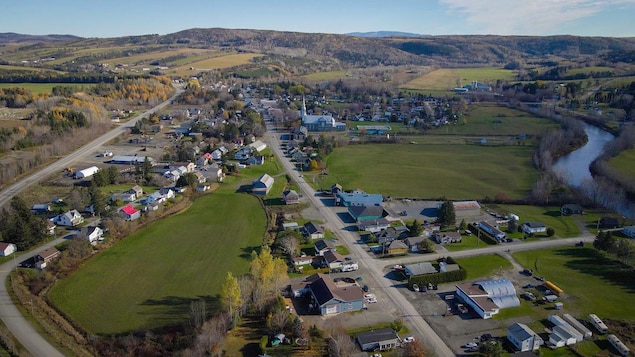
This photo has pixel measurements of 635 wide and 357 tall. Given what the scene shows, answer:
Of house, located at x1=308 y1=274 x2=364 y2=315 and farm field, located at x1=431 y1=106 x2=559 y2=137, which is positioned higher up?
farm field, located at x1=431 y1=106 x2=559 y2=137

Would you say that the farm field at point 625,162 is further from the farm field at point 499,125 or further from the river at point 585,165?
the farm field at point 499,125

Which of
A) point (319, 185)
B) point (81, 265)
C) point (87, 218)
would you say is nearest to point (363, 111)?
point (319, 185)

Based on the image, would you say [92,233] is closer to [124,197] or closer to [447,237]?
[124,197]

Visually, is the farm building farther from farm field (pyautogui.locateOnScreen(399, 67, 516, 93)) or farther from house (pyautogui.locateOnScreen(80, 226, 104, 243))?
farm field (pyautogui.locateOnScreen(399, 67, 516, 93))

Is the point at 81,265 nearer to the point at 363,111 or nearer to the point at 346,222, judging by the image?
the point at 346,222

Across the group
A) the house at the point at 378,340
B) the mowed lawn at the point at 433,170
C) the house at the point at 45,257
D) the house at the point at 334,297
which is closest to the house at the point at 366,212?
the mowed lawn at the point at 433,170

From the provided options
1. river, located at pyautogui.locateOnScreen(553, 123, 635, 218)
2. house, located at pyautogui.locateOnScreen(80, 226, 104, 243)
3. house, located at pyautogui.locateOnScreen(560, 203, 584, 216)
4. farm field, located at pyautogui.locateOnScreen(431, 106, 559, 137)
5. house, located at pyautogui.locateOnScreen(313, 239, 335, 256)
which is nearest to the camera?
house, located at pyautogui.locateOnScreen(313, 239, 335, 256)

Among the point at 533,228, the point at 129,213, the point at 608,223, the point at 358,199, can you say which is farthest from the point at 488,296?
the point at 129,213

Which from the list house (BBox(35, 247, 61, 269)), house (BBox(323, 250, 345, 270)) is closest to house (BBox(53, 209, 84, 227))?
house (BBox(35, 247, 61, 269))
